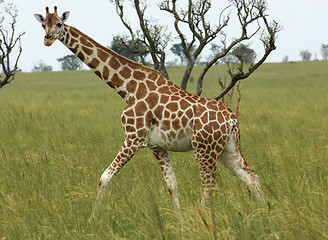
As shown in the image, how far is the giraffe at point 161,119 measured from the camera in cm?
381

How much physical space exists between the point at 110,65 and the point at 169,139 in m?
1.01

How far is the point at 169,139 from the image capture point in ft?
12.6

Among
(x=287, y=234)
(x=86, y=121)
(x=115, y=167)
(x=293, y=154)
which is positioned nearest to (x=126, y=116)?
(x=115, y=167)

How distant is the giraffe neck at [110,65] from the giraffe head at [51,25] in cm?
14

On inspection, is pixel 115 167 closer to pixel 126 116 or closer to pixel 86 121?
pixel 126 116

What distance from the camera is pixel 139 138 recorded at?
12.7 feet

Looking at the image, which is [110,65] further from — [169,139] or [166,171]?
[166,171]

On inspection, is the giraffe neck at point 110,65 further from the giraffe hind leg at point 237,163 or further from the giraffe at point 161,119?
the giraffe hind leg at point 237,163

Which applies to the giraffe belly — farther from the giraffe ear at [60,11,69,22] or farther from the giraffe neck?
the giraffe ear at [60,11,69,22]

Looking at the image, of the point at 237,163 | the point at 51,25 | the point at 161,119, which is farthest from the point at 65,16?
the point at 237,163

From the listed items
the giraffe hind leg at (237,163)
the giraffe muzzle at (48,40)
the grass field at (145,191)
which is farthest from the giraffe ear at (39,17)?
the giraffe hind leg at (237,163)

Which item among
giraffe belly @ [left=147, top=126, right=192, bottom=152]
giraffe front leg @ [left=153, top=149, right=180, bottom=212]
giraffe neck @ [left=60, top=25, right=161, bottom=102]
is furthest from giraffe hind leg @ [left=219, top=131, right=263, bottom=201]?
giraffe neck @ [left=60, top=25, right=161, bottom=102]

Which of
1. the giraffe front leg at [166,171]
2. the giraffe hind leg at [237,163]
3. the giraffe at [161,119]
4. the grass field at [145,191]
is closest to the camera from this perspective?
the grass field at [145,191]

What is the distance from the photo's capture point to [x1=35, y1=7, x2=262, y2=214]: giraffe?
12.5 feet
